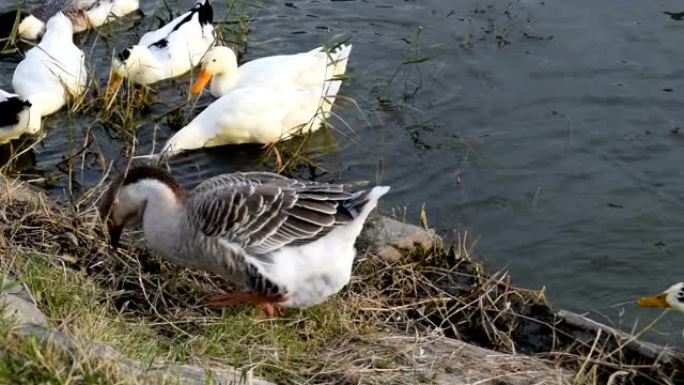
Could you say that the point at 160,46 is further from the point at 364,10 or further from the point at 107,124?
the point at 364,10

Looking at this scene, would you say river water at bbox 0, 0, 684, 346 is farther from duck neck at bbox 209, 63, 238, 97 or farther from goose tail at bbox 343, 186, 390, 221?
goose tail at bbox 343, 186, 390, 221

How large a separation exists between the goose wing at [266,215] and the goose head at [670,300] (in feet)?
6.48

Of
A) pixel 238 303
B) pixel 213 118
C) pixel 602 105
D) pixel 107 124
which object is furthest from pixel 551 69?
pixel 238 303

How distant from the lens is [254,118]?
8.57m

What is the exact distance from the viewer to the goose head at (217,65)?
358 inches

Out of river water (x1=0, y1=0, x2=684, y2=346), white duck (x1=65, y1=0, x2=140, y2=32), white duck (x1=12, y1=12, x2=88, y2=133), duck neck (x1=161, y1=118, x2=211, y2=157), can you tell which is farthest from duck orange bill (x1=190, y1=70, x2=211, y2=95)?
white duck (x1=65, y1=0, x2=140, y2=32)

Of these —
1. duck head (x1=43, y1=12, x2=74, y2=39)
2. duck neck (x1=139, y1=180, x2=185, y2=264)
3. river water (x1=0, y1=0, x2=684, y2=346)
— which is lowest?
river water (x1=0, y1=0, x2=684, y2=346)

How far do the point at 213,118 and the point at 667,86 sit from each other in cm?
400

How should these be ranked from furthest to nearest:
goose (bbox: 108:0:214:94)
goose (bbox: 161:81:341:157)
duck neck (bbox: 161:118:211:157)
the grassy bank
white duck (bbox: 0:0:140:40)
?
1. white duck (bbox: 0:0:140:40)
2. goose (bbox: 108:0:214:94)
3. goose (bbox: 161:81:341:157)
4. duck neck (bbox: 161:118:211:157)
5. the grassy bank

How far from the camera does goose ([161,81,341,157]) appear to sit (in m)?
8.56

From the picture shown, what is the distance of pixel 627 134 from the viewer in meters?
8.72

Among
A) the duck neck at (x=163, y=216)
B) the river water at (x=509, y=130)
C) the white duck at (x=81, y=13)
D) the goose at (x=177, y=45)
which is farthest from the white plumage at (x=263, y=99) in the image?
the duck neck at (x=163, y=216)

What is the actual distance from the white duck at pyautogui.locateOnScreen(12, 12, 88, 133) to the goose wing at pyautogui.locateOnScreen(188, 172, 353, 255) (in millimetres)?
3883

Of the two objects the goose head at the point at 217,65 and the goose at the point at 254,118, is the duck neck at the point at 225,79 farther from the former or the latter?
the goose at the point at 254,118
